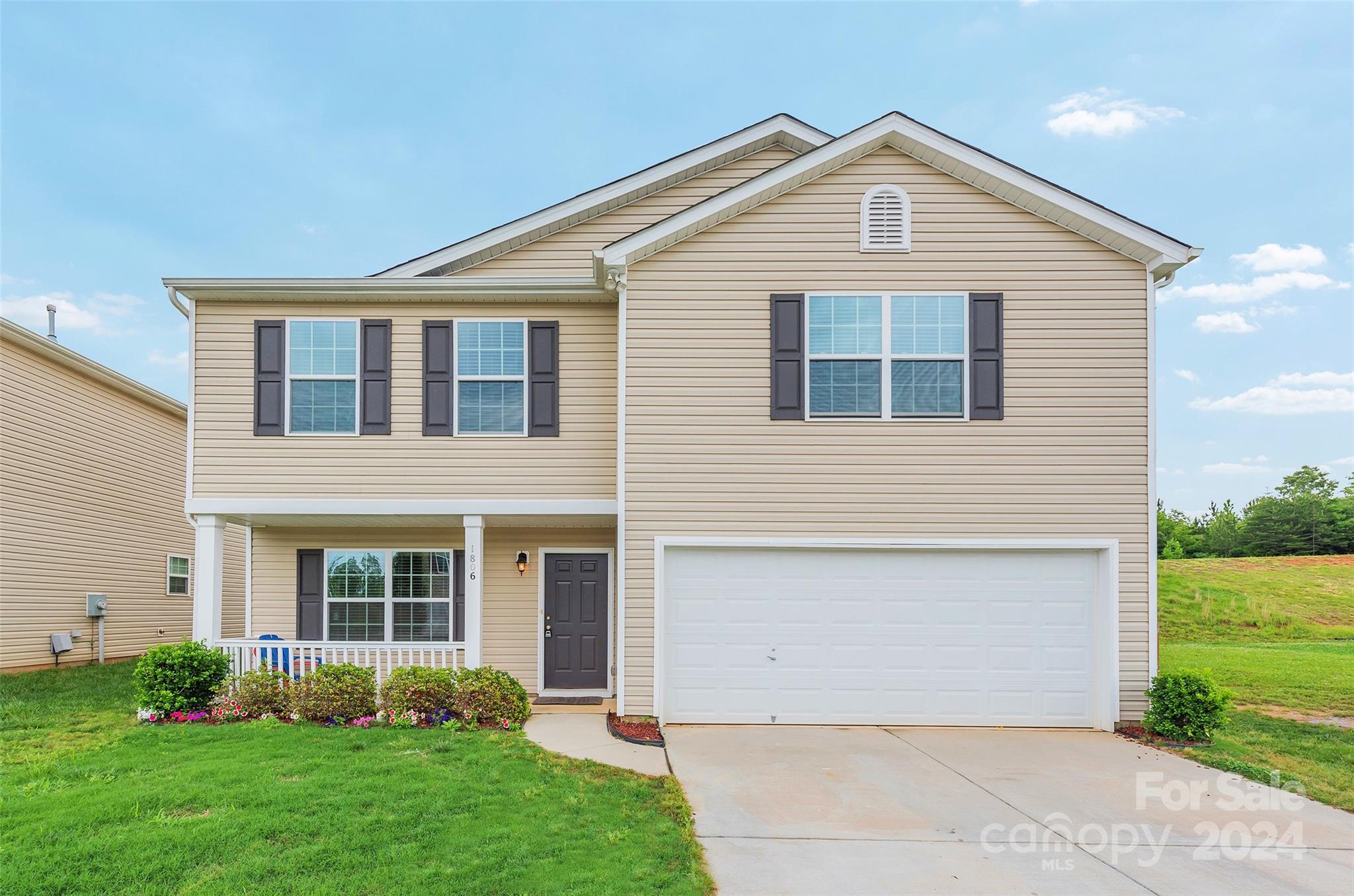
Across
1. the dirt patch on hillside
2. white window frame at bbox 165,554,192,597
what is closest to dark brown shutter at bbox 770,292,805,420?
the dirt patch on hillside

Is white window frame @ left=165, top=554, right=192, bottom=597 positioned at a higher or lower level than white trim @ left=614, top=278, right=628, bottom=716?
lower

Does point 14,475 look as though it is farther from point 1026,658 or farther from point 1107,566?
point 1107,566

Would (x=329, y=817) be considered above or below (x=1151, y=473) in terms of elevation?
below

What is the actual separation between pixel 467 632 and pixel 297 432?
327cm

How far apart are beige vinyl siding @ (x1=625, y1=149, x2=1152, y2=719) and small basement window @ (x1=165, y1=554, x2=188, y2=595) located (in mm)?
12557

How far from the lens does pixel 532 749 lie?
24.0ft

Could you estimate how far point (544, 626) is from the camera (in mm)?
10492

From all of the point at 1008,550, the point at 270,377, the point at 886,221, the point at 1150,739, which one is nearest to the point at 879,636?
the point at 1008,550

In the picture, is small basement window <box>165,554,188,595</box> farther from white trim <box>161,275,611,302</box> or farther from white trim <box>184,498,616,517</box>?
white trim <box>161,275,611,302</box>

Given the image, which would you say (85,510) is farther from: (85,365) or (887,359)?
(887,359)

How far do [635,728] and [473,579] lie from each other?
8.98 feet

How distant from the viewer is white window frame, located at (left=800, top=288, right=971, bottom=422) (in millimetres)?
8922

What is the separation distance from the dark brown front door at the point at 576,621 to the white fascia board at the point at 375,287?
11.7ft

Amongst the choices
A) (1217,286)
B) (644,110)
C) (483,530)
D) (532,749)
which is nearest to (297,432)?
(483,530)
